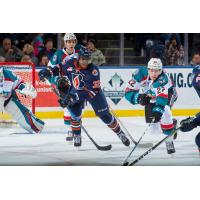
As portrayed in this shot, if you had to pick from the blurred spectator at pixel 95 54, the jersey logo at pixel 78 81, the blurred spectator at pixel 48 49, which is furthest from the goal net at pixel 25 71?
the blurred spectator at pixel 95 54

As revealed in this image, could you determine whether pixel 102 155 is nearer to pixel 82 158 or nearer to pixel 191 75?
pixel 82 158

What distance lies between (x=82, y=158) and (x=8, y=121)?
0.67m

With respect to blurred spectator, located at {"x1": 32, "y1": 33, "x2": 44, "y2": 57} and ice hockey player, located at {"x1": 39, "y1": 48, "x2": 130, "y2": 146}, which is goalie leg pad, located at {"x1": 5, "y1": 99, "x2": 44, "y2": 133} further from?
blurred spectator, located at {"x1": 32, "y1": 33, "x2": 44, "y2": 57}

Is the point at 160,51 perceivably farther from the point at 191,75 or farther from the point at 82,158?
the point at 82,158

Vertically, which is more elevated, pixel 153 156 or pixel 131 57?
pixel 131 57

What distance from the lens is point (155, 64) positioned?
38.7 feet

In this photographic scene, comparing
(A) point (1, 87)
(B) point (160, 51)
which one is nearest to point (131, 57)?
(B) point (160, 51)

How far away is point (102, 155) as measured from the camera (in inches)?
A: 467

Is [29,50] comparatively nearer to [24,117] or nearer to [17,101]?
[17,101]

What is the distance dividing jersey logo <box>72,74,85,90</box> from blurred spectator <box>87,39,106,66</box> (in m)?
0.17

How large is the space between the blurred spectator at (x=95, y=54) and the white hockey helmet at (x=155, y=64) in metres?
0.37

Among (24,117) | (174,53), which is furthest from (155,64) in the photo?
(24,117)

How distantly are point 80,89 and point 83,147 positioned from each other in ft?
1.54

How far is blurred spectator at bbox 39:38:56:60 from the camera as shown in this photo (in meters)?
11.8
